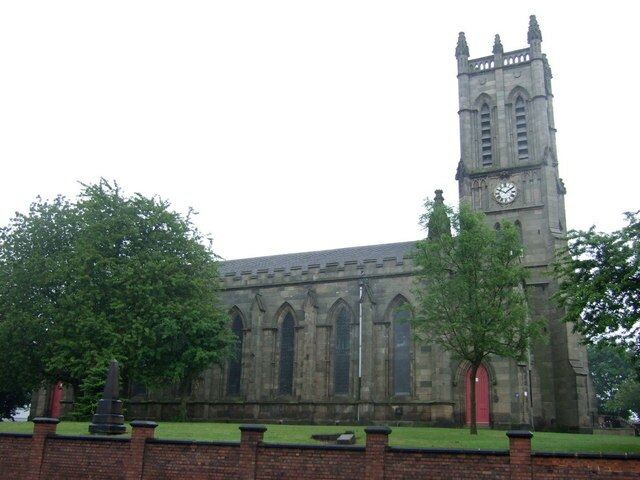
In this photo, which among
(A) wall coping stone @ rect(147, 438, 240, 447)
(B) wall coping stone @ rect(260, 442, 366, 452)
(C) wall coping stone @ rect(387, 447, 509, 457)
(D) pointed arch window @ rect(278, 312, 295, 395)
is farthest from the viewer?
(D) pointed arch window @ rect(278, 312, 295, 395)

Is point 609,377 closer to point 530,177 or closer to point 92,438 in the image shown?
point 530,177

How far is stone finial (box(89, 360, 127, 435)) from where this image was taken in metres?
21.0

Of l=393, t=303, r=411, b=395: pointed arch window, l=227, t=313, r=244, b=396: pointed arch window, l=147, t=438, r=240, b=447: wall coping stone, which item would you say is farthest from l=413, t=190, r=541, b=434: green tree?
l=227, t=313, r=244, b=396: pointed arch window

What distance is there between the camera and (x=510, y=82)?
44.5 meters

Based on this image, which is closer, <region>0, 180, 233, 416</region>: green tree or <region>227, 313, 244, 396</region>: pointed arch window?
<region>0, 180, 233, 416</region>: green tree

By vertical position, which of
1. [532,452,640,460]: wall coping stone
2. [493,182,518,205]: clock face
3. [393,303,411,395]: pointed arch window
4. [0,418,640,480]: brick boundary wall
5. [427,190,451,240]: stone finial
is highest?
[493,182,518,205]: clock face

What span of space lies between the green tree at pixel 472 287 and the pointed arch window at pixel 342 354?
10.4 meters

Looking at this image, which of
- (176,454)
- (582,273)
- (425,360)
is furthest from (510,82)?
(176,454)

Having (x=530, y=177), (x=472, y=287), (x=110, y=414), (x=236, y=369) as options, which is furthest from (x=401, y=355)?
(x=110, y=414)

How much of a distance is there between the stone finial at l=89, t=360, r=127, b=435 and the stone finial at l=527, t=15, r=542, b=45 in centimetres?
3526

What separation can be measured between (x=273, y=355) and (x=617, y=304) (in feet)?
76.8

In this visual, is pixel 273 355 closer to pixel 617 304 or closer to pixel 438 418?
pixel 438 418

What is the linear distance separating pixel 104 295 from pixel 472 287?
58.6 feet

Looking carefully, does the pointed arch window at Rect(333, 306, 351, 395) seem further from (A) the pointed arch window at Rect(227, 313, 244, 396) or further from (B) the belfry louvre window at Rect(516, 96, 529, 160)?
(B) the belfry louvre window at Rect(516, 96, 529, 160)
